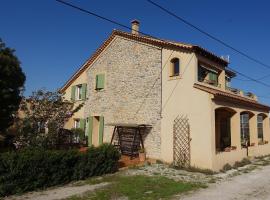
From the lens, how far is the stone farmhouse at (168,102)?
14924 mm

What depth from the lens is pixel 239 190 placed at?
10188 millimetres

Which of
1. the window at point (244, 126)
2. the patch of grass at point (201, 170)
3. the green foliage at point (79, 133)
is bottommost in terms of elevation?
the patch of grass at point (201, 170)

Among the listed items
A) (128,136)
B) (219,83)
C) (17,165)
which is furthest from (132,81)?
(17,165)

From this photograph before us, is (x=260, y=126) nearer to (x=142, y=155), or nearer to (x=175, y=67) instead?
(x=175, y=67)

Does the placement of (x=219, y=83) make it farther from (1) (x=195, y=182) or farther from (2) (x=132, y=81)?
(1) (x=195, y=182)

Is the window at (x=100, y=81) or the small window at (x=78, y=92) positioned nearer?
the window at (x=100, y=81)

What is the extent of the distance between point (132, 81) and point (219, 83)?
5894 mm

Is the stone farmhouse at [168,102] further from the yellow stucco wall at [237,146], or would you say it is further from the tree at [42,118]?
the tree at [42,118]

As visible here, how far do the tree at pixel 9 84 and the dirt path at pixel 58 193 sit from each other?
9447 mm

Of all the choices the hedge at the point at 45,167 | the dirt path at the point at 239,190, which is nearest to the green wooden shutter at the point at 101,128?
the hedge at the point at 45,167

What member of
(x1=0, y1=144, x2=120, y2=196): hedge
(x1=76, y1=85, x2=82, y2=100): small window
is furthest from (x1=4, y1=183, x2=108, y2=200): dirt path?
(x1=76, y1=85, x2=82, y2=100): small window

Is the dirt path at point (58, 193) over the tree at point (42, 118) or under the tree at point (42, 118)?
under

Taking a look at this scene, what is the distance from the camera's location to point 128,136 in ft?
59.9

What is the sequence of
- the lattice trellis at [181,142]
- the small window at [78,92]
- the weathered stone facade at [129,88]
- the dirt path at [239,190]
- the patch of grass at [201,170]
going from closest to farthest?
the dirt path at [239,190], the patch of grass at [201,170], the lattice trellis at [181,142], the weathered stone facade at [129,88], the small window at [78,92]
